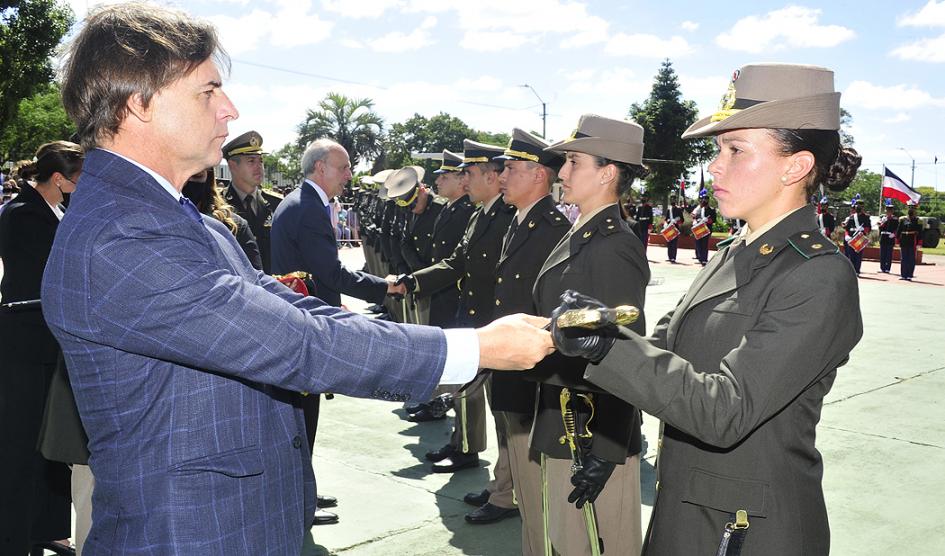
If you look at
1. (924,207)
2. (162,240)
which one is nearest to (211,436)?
(162,240)

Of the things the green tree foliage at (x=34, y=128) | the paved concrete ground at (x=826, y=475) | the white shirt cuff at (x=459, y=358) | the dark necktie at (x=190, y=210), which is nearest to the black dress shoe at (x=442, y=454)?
the paved concrete ground at (x=826, y=475)

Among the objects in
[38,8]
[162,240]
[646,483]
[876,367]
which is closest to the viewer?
[162,240]

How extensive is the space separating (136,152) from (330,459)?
451 centimetres

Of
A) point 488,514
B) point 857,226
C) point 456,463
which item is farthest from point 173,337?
point 857,226

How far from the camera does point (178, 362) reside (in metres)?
1.67

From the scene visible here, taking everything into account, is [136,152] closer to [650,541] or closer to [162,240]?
[162,240]

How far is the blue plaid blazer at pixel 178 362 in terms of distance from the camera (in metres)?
1.61

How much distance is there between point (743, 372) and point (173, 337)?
50.8 inches

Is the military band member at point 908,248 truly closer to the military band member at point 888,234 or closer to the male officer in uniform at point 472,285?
the military band member at point 888,234

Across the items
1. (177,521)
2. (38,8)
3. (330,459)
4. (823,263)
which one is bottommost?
(330,459)

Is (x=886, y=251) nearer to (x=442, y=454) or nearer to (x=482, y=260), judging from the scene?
(x=482, y=260)

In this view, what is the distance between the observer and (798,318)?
1.92 meters

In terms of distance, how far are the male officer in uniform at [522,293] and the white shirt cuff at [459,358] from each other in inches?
82.0

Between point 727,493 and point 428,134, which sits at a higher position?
point 428,134
